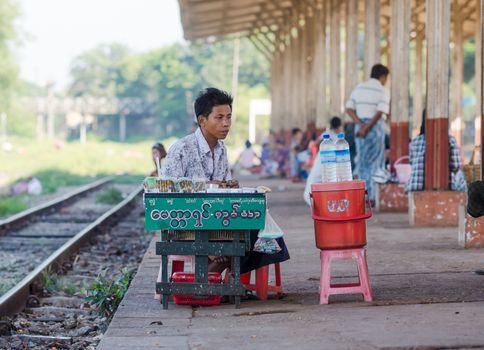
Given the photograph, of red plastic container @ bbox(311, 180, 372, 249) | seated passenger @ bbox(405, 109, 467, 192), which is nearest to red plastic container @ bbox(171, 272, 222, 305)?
red plastic container @ bbox(311, 180, 372, 249)

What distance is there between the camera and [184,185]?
22.0 feet

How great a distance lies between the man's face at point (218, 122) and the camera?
719 cm

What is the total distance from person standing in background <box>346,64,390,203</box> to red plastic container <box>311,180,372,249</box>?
7050 millimetres

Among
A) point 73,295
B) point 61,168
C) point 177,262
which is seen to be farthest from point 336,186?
point 61,168

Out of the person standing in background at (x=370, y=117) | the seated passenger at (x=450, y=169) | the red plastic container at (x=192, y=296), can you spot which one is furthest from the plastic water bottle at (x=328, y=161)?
the person standing in background at (x=370, y=117)

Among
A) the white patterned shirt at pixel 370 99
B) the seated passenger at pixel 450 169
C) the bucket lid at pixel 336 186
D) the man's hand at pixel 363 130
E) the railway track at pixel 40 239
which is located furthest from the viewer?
the man's hand at pixel 363 130

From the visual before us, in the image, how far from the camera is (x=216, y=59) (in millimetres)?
93562

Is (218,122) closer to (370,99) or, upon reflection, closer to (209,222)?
(209,222)

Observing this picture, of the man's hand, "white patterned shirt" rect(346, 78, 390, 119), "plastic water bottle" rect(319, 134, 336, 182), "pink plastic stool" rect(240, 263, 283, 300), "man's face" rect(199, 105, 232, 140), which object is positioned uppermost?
"white patterned shirt" rect(346, 78, 390, 119)

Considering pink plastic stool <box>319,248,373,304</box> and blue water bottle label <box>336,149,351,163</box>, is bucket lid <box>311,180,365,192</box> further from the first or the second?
pink plastic stool <box>319,248,373,304</box>

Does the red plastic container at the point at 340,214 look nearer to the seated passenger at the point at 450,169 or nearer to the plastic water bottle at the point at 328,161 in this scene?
the plastic water bottle at the point at 328,161

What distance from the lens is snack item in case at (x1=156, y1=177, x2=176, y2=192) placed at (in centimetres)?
669

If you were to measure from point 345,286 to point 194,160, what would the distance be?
52.7 inches

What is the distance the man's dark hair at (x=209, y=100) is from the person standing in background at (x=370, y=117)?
679 cm
